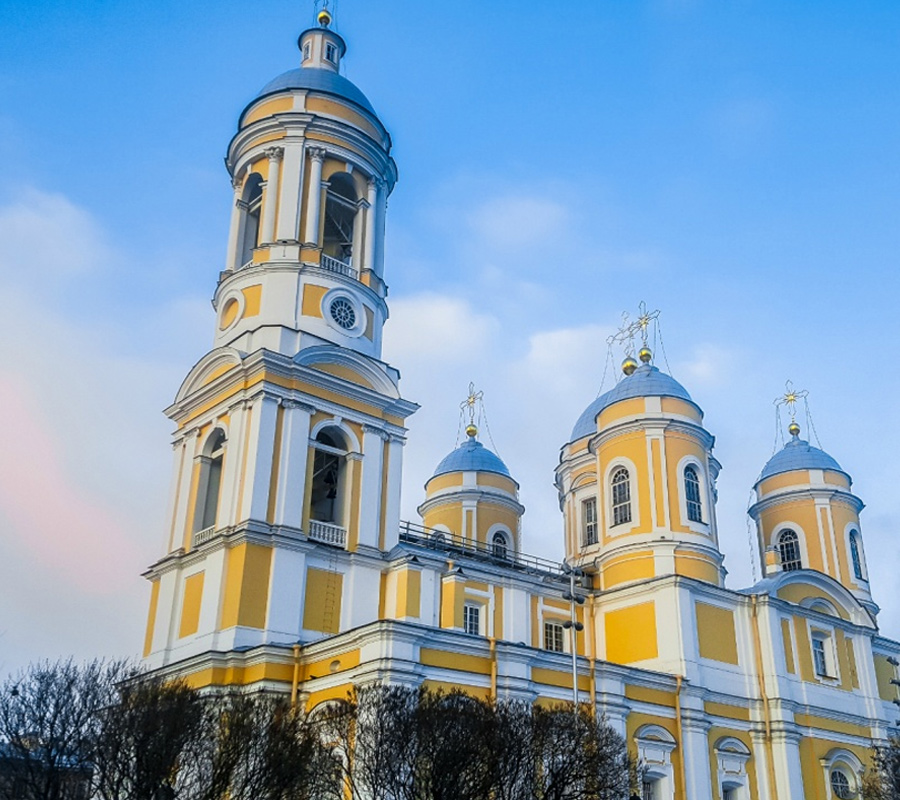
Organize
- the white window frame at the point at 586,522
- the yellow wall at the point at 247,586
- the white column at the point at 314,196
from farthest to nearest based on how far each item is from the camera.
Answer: the white window frame at the point at 586,522 → the white column at the point at 314,196 → the yellow wall at the point at 247,586

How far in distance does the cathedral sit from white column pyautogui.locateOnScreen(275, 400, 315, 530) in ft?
0.19

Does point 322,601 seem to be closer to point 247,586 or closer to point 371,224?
point 247,586

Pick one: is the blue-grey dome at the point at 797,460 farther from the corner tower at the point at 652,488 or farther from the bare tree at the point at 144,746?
the bare tree at the point at 144,746

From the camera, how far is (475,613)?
3175cm

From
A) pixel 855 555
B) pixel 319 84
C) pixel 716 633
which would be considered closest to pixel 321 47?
pixel 319 84

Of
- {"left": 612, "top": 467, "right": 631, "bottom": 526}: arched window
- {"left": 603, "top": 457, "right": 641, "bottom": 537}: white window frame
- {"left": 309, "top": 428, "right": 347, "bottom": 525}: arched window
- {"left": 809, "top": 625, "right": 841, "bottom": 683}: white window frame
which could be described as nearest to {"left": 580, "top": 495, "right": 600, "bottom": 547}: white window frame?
{"left": 603, "top": 457, "right": 641, "bottom": 537}: white window frame

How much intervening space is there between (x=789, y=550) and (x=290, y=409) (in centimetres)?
2312

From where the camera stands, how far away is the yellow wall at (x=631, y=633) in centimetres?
3167

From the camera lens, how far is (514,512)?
145 feet

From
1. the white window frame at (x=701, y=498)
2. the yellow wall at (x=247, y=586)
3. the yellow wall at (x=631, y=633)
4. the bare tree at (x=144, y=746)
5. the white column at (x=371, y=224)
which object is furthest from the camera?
the white window frame at (x=701, y=498)

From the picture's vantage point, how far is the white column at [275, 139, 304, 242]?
31047mm

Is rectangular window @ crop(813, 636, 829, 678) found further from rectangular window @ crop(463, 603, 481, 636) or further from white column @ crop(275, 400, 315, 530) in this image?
white column @ crop(275, 400, 315, 530)

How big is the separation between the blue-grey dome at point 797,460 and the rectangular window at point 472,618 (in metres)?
17.4

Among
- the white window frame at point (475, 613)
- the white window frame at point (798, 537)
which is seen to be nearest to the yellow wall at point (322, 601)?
the white window frame at point (475, 613)
